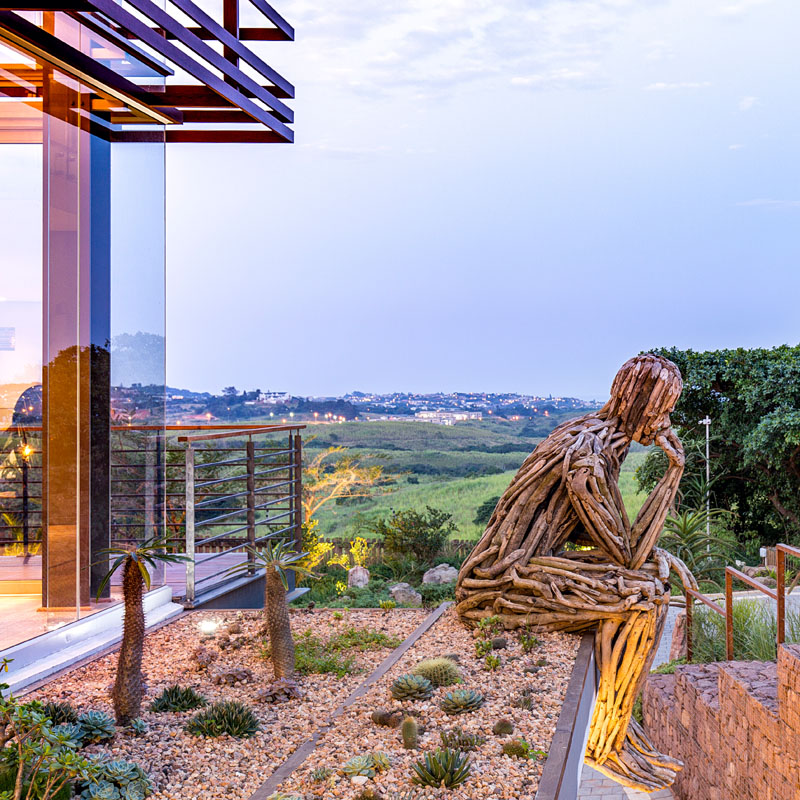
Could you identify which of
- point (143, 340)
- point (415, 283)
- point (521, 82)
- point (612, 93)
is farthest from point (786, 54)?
point (143, 340)

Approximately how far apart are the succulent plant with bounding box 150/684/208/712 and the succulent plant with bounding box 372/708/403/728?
76 centimetres

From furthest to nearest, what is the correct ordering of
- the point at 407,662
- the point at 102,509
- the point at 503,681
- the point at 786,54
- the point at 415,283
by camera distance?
1. the point at 415,283
2. the point at 786,54
3. the point at 102,509
4. the point at 407,662
5. the point at 503,681

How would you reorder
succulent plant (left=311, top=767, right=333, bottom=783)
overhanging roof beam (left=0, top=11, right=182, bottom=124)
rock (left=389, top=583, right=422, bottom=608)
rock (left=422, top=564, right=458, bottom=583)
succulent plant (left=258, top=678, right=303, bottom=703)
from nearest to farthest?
succulent plant (left=311, top=767, right=333, bottom=783) < succulent plant (left=258, top=678, right=303, bottom=703) < overhanging roof beam (left=0, top=11, right=182, bottom=124) < rock (left=389, top=583, right=422, bottom=608) < rock (left=422, top=564, right=458, bottom=583)

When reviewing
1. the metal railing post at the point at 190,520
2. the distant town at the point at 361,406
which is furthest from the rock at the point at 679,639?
the distant town at the point at 361,406

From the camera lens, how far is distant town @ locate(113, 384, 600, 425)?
16.3 m

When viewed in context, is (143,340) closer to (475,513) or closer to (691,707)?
(691,707)

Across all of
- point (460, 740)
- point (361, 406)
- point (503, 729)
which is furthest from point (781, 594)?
point (361, 406)

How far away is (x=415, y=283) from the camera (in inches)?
763

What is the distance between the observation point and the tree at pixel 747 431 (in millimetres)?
9672

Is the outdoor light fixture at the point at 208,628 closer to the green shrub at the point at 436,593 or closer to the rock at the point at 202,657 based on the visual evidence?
the rock at the point at 202,657

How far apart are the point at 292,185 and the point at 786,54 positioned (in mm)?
10669

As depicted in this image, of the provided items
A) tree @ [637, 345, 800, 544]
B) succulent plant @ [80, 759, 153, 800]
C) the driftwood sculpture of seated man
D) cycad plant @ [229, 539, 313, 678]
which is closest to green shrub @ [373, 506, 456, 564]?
tree @ [637, 345, 800, 544]

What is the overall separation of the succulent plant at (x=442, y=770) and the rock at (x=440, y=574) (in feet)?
23.7

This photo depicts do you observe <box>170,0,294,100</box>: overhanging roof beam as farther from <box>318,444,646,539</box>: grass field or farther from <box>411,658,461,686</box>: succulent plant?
<box>318,444,646,539</box>: grass field
